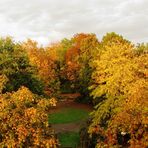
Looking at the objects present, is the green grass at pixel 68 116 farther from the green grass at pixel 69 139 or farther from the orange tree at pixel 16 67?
the orange tree at pixel 16 67

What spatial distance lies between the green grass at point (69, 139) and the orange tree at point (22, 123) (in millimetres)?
24243

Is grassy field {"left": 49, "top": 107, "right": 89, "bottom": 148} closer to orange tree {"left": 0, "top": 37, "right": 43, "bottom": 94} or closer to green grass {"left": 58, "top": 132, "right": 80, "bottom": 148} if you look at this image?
green grass {"left": 58, "top": 132, "right": 80, "bottom": 148}

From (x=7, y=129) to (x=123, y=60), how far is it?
23.5 metres

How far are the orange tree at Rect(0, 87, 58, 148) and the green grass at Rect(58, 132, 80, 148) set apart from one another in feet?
79.5

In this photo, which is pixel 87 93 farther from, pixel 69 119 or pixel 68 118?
pixel 69 119

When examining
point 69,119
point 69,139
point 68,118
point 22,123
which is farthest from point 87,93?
point 22,123

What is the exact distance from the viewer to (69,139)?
55344 mm

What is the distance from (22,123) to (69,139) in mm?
28995

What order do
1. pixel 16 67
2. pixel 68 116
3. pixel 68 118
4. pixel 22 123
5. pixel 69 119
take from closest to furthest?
pixel 22 123
pixel 16 67
pixel 69 119
pixel 68 118
pixel 68 116

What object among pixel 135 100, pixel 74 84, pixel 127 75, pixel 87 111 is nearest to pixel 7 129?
pixel 135 100

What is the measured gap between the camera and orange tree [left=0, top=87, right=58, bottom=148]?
26.7m

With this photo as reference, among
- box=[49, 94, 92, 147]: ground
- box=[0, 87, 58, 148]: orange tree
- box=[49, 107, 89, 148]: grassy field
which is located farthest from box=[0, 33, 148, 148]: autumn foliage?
box=[49, 107, 89, 148]: grassy field

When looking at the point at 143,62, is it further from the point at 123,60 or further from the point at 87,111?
the point at 87,111

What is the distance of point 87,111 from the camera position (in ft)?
254
